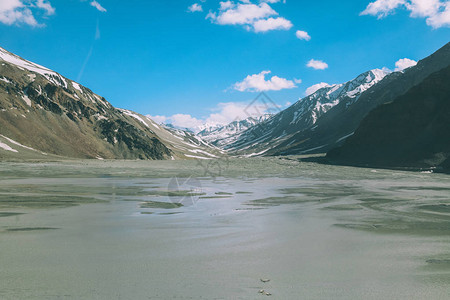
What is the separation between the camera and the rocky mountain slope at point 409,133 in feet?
308

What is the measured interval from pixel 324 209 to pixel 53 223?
54.4ft

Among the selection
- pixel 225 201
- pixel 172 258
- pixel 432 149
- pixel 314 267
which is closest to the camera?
pixel 314 267

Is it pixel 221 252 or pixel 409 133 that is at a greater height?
pixel 409 133

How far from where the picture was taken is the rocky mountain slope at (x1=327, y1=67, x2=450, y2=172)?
93938mm

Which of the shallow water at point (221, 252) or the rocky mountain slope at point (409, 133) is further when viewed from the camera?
the rocky mountain slope at point (409, 133)

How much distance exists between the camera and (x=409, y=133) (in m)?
112

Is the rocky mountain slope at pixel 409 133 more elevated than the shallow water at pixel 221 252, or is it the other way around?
the rocky mountain slope at pixel 409 133

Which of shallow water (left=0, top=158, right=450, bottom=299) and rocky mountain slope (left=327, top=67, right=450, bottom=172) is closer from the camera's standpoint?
shallow water (left=0, top=158, right=450, bottom=299)

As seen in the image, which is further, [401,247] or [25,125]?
Result: [25,125]

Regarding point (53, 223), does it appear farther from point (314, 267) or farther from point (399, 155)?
point (399, 155)

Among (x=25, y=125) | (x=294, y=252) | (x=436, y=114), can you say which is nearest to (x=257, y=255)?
(x=294, y=252)

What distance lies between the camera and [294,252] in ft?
38.6

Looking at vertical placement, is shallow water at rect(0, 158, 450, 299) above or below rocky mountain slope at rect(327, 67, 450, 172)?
below

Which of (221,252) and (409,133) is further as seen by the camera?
(409,133)
